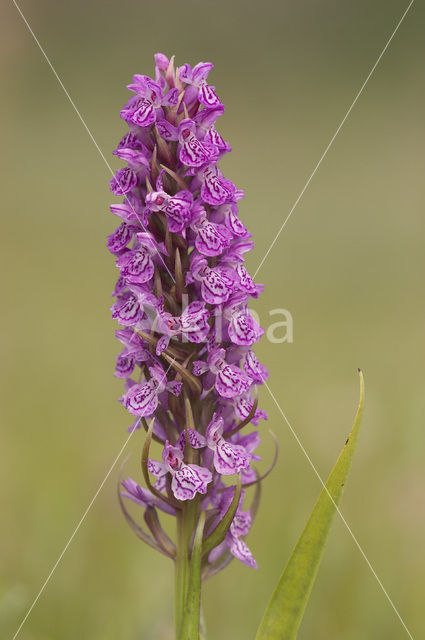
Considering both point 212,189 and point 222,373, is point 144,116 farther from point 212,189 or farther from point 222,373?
point 222,373

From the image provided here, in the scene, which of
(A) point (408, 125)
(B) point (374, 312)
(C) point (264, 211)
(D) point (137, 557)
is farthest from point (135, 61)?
(D) point (137, 557)

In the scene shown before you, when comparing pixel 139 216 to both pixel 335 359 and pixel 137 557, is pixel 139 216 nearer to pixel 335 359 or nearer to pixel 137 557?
pixel 137 557

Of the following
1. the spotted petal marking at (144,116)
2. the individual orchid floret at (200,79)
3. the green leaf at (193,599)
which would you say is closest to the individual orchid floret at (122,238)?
the spotted petal marking at (144,116)

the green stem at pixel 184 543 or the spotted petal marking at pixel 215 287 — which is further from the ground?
the spotted petal marking at pixel 215 287

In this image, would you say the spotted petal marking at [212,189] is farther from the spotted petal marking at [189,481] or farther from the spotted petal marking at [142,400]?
the spotted petal marking at [189,481]

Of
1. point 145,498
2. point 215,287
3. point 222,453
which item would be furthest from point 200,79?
point 145,498
